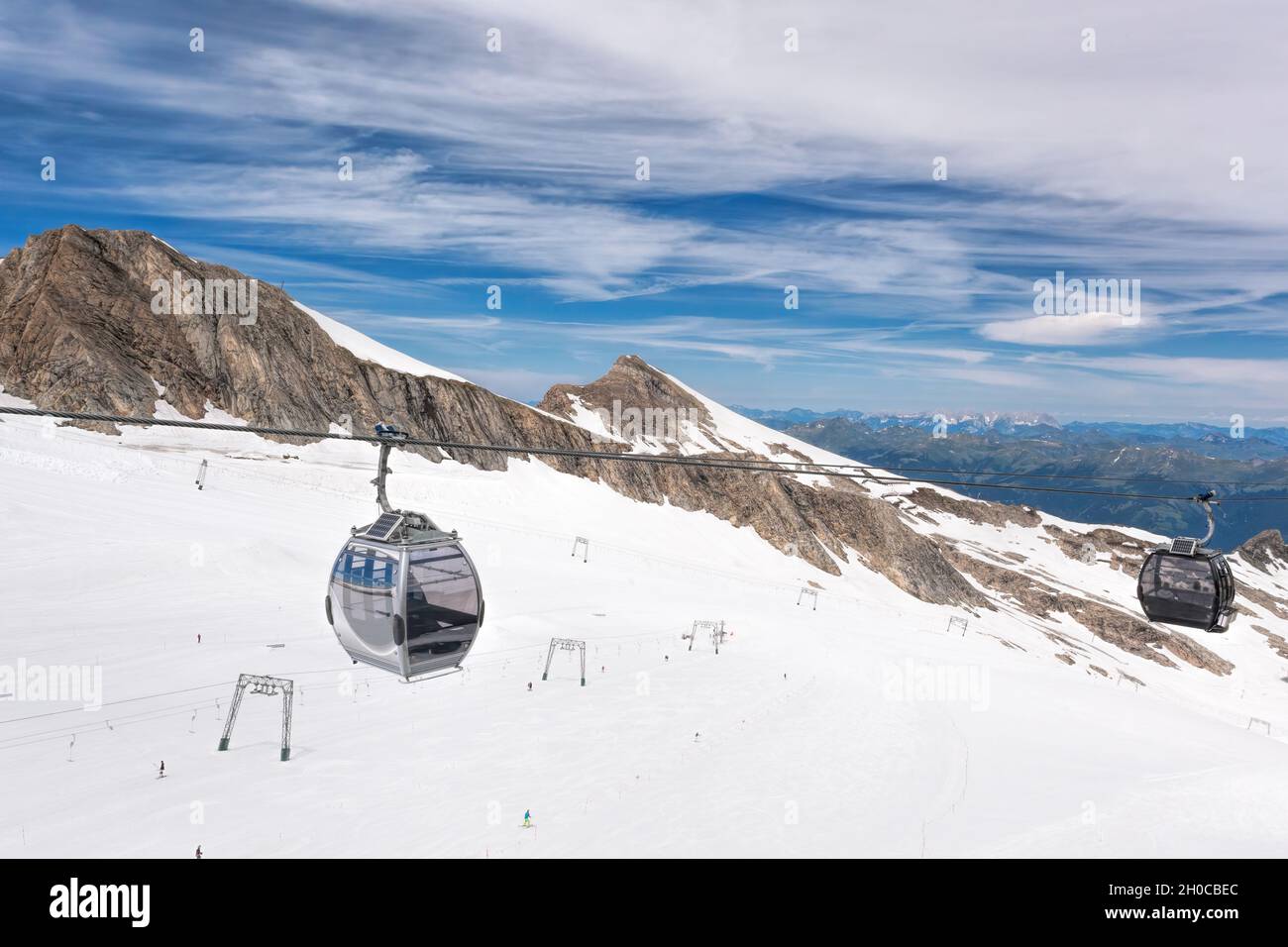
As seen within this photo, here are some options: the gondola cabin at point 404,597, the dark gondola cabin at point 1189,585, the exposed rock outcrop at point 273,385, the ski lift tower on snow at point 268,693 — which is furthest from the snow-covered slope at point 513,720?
the gondola cabin at point 404,597

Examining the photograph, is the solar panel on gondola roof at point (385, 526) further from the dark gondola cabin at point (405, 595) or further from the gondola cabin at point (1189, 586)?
the gondola cabin at point (1189, 586)

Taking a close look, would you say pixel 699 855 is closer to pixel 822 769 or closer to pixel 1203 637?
pixel 822 769

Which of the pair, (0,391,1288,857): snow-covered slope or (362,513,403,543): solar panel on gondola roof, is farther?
(0,391,1288,857): snow-covered slope

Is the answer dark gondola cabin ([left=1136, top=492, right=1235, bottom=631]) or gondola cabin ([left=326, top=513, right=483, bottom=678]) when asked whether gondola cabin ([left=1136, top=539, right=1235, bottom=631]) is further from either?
gondola cabin ([left=326, top=513, right=483, bottom=678])

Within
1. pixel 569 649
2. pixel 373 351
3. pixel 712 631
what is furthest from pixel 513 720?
pixel 373 351

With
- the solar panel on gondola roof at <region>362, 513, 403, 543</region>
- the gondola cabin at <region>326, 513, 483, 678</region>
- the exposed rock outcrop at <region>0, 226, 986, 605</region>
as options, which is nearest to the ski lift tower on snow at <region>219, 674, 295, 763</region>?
the gondola cabin at <region>326, 513, 483, 678</region>

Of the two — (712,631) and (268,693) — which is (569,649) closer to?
(712,631)

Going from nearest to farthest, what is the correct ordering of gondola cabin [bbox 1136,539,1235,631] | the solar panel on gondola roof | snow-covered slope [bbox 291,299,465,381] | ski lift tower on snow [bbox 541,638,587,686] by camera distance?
the solar panel on gondola roof → gondola cabin [bbox 1136,539,1235,631] → ski lift tower on snow [bbox 541,638,587,686] → snow-covered slope [bbox 291,299,465,381]
